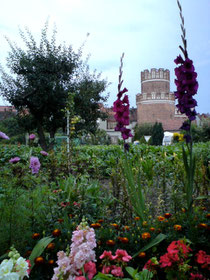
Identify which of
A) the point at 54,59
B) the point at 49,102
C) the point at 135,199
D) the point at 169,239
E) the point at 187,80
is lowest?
the point at 169,239

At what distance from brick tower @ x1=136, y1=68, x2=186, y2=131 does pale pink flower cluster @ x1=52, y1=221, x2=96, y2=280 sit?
3904cm

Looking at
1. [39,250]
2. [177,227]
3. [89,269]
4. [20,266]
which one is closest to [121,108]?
[177,227]

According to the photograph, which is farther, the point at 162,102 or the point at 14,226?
the point at 162,102

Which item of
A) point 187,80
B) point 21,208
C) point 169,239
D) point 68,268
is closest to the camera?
point 68,268

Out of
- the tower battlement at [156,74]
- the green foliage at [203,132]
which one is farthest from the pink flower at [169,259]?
the tower battlement at [156,74]

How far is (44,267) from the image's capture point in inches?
66.2

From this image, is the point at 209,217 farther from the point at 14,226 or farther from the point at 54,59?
the point at 54,59

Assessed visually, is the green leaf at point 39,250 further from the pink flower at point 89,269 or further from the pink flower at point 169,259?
the pink flower at point 169,259

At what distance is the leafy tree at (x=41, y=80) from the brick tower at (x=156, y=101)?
91.8 feet

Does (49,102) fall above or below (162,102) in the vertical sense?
below

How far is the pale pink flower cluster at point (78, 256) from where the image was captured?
3.69 feet

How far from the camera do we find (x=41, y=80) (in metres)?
12.2

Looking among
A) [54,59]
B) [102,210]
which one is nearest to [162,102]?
[54,59]

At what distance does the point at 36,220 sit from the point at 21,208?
8.6 inches
